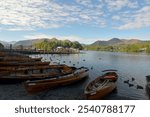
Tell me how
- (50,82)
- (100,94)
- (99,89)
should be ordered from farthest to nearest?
(50,82)
(99,89)
(100,94)

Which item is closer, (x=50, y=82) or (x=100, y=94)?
(x=100, y=94)

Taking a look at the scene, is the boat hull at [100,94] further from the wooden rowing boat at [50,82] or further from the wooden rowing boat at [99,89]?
the wooden rowing boat at [50,82]

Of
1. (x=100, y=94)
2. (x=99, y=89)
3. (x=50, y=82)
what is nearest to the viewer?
(x=100, y=94)

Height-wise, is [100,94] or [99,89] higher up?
→ [99,89]

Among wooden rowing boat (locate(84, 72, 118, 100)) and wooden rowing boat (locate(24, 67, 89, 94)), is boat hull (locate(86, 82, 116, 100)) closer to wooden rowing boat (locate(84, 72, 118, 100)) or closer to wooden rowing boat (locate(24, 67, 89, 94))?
wooden rowing boat (locate(84, 72, 118, 100))

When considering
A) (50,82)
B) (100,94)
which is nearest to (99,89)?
(100,94)

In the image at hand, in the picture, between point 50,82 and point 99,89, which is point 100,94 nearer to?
point 99,89

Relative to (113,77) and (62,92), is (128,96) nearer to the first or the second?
(113,77)

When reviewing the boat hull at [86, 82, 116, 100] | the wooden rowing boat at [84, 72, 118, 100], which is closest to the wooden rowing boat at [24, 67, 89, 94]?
the wooden rowing boat at [84, 72, 118, 100]

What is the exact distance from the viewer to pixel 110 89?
1339 inches

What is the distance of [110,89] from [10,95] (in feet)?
47.0

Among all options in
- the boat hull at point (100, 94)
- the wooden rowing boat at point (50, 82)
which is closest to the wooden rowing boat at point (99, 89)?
the boat hull at point (100, 94)

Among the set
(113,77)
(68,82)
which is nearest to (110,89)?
(113,77)

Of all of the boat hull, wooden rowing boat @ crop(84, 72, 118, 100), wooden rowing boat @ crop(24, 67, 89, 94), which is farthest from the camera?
wooden rowing boat @ crop(24, 67, 89, 94)
